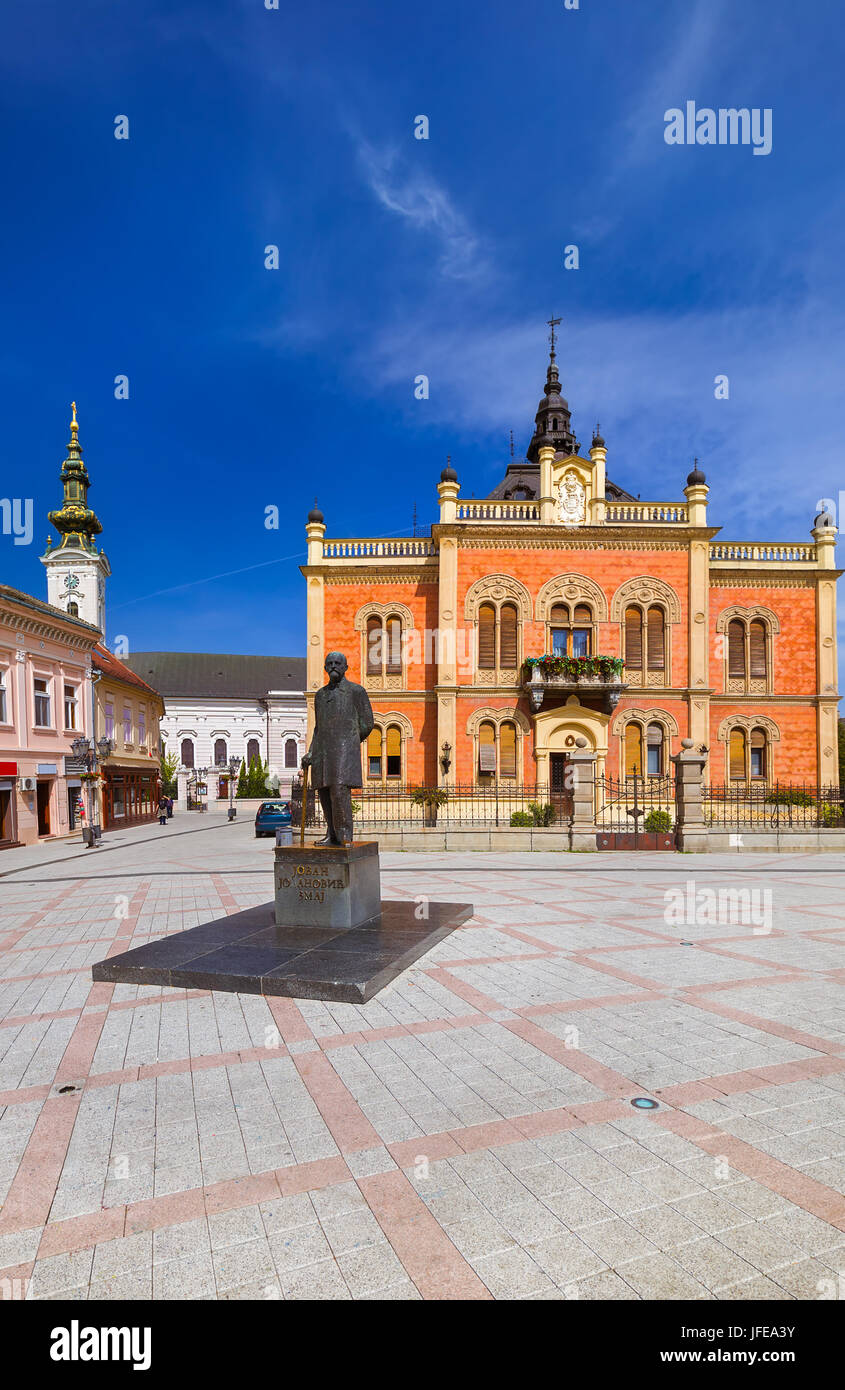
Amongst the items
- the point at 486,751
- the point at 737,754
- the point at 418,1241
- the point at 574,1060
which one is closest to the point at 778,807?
the point at 737,754

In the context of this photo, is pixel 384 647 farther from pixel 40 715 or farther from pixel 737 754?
pixel 737 754

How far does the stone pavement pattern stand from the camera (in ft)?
9.89

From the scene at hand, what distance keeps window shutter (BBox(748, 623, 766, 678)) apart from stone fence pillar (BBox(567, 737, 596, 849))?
14105mm

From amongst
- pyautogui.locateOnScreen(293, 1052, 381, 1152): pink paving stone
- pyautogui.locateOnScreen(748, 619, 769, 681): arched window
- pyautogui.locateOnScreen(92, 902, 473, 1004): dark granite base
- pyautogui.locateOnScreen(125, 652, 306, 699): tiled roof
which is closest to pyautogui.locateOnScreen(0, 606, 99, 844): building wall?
pyautogui.locateOnScreen(92, 902, 473, 1004): dark granite base

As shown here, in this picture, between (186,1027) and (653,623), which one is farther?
(653,623)

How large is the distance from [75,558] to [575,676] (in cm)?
3313

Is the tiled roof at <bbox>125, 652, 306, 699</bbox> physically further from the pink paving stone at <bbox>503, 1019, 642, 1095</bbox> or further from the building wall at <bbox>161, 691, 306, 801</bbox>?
the pink paving stone at <bbox>503, 1019, 642, 1095</bbox>

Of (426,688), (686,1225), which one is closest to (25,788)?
(426,688)

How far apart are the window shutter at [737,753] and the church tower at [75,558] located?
35.6m

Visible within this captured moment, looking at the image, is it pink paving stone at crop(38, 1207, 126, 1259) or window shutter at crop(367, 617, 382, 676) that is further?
window shutter at crop(367, 617, 382, 676)
